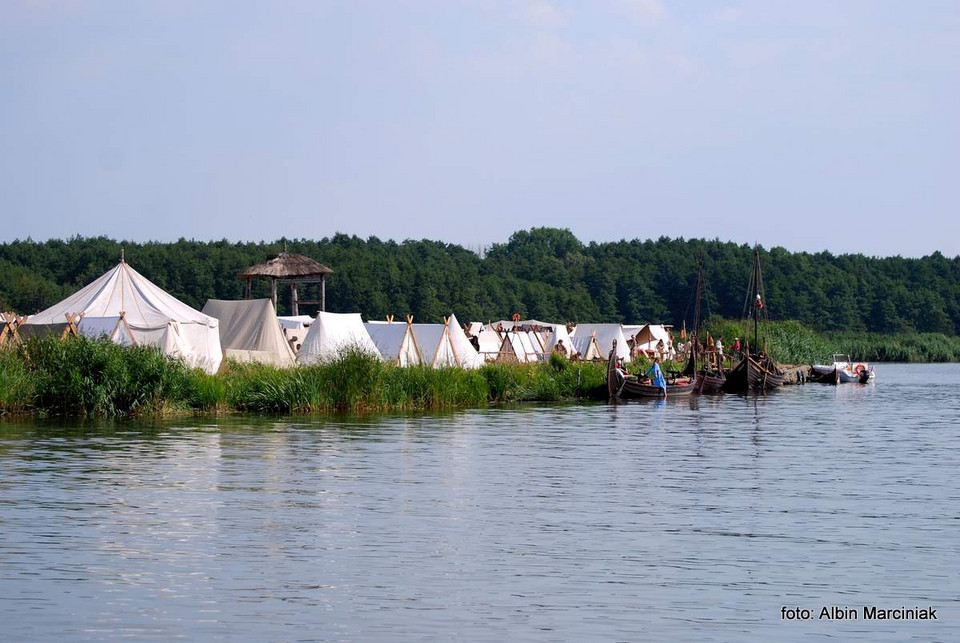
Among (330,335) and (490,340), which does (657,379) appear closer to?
(490,340)

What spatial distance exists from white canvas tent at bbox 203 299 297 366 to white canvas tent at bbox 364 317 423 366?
367 cm

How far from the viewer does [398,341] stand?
48469 millimetres

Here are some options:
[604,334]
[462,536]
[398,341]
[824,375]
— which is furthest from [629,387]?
[462,536]

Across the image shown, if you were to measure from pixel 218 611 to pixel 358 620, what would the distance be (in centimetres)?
135

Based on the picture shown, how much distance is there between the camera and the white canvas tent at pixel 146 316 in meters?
40.8

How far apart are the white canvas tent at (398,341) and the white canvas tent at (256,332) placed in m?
3.67

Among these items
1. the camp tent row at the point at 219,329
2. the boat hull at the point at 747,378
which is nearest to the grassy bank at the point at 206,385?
the camp tent row at the point at 219,329

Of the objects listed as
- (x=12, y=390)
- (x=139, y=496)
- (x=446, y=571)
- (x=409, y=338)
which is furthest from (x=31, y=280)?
(x=446, y=571)

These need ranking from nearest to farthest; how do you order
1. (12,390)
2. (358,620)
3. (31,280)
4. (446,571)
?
(358,620), (446,571), (12,390), (31,280)

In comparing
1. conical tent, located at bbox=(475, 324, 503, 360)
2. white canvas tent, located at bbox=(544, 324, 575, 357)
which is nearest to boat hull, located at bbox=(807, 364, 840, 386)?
white canvas tent, located at bbox=(544, 324, 575, 357)

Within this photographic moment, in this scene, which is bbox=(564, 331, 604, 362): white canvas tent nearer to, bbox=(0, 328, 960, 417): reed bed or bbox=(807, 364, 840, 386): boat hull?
bbox=(807, 364, 840, 386): boat hull

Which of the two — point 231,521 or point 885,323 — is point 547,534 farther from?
point 885,323

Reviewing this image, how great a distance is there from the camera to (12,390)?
32.0m

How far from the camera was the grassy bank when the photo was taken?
32.7 m
